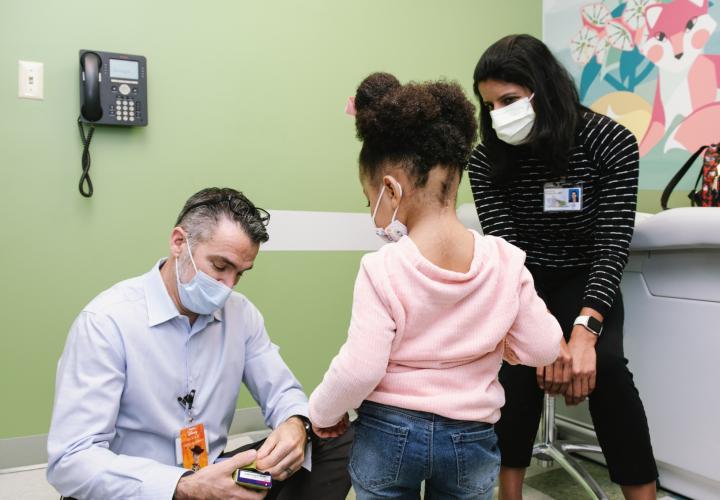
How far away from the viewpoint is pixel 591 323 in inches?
52.4

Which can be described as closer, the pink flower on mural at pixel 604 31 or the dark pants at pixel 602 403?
the dark pants at pixel 602 403

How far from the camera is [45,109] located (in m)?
1.89

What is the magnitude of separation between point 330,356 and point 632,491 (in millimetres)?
1324

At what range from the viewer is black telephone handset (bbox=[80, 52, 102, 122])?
6.16ft

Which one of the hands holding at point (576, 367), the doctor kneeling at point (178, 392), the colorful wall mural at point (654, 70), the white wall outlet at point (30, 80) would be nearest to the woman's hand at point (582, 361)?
the hands holding at point (576, 367)

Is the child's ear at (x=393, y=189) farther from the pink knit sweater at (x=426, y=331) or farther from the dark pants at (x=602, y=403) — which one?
the dark pants at (x=602, y=403)

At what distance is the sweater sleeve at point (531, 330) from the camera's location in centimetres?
96

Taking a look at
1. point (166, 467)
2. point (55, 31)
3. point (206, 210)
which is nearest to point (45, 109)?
point (55, 31)

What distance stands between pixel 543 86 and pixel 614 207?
346 millimetres

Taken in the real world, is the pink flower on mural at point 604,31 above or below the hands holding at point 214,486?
above

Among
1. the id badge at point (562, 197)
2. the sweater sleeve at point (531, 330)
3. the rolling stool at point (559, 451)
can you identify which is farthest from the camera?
the rolling stool at point (559, 451)

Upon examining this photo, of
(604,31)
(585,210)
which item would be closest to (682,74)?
(604,31)

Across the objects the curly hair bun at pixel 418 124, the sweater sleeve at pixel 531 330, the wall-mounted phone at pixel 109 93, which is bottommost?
the sweater sleeve at pixel 531 330

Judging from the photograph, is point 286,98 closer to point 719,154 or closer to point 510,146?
point 510,146
